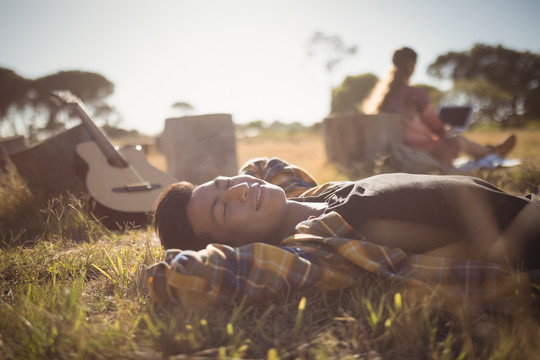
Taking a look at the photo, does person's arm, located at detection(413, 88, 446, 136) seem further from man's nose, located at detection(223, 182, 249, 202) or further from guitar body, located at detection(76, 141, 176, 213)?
man's nose, located at detection(223, 182, 249, 202)

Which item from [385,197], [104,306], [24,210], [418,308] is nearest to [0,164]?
[24,210]

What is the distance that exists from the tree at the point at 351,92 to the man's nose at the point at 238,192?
32852 mm

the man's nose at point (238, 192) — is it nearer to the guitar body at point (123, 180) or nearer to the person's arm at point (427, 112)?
the guitar body at point (123, 180)

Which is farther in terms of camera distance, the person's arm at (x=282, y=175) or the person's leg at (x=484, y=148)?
the person's leg at (x=484, y=148)

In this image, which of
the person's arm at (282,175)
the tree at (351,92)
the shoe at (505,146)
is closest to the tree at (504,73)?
the tree at (351,92)

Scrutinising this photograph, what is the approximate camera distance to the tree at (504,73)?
23.7m

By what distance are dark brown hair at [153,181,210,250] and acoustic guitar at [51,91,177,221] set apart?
0.98m

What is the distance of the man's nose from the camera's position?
1.81 m

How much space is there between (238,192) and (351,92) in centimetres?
3384

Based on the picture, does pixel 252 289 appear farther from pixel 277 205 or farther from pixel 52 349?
pixel 52 349

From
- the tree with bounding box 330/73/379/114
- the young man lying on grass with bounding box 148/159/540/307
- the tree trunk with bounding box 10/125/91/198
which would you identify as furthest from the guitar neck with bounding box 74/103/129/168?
the tree with bounding box 330/73/379/114

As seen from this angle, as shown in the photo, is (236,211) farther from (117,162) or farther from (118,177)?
(117,162)

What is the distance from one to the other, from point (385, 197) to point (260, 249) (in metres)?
0.75

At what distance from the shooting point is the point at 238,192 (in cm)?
181
